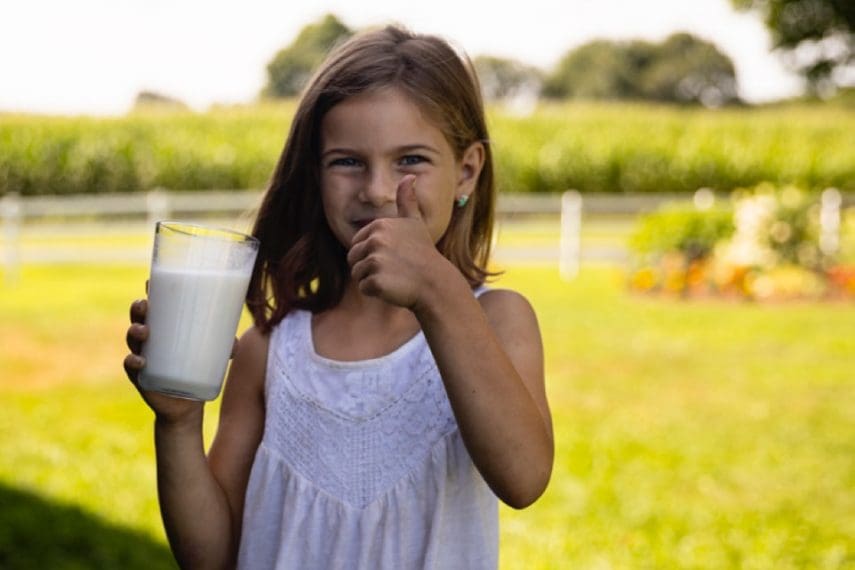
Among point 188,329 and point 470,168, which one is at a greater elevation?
point 470,168

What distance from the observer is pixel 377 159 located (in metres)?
1.65

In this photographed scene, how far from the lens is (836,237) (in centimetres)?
1471

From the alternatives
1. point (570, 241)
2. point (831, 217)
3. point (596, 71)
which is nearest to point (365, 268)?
point (570, 241)

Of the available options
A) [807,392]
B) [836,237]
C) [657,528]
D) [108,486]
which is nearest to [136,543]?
[108,486]

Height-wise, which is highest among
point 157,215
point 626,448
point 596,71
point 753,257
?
point 596,71

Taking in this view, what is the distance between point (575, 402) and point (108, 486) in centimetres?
283

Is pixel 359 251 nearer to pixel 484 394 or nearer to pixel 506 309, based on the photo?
pixel 484 394

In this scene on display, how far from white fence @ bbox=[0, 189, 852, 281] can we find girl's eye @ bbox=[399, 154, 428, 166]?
43.5 feet

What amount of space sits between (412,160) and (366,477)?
1.66 ft

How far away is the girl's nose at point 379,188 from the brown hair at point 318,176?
150 millimetres

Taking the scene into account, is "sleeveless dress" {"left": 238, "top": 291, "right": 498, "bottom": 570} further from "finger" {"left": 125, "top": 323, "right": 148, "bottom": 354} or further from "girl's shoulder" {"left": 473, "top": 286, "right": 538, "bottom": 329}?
"finger" {"left": 125, "top": 323, "right": 148, "bottom": 354}

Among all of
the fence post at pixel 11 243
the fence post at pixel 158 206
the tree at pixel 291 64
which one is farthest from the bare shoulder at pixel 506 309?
the tree at pixel 291 64

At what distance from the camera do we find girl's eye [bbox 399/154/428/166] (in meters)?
1.67

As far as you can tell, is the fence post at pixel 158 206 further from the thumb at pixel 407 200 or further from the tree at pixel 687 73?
the tree at pixel 687 73
